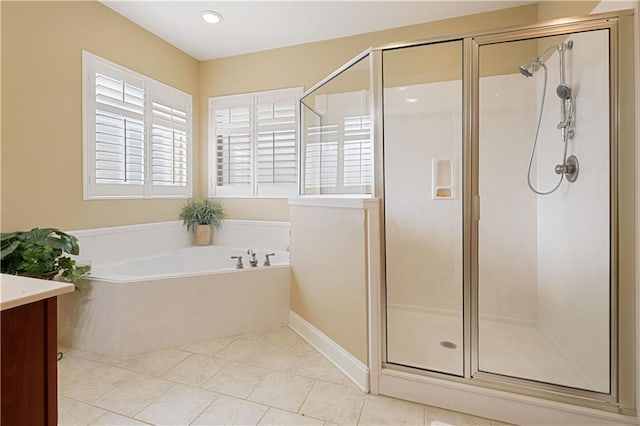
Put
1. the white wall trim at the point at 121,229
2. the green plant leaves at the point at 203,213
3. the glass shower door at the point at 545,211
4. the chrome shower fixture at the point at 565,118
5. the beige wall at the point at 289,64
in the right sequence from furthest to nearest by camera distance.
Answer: the green plant leaves at the point at 203,213
the beige wall at the point at 289,64
the white wall trim at the point at 121,229
the chrome shower fixture at the point at 565,118
the glass shower door at the point at 545,211

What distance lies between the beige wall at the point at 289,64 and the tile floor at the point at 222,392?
171 cm

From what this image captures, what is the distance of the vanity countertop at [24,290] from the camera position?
2.47 feet

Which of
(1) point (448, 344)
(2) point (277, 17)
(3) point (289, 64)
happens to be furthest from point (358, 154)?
(3) point (289, 64)

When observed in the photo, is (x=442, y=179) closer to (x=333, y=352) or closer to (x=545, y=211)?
(x=545, y=211)

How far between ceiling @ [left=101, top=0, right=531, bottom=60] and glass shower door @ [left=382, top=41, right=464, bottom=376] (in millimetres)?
690

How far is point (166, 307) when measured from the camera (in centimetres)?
225

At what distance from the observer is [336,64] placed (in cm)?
324

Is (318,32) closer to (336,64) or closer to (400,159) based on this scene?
(336,64)

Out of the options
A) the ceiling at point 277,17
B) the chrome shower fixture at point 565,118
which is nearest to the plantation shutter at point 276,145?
the ceiling at point 277,17

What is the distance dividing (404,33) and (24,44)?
10.1 feet

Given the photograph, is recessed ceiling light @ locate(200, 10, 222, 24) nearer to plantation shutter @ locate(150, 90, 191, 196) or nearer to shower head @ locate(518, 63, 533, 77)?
plantation shutter @ locate(150, 90, 191, 196)

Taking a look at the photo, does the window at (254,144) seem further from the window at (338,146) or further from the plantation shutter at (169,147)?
the window at (338,146)

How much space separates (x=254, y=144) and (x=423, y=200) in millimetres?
1983

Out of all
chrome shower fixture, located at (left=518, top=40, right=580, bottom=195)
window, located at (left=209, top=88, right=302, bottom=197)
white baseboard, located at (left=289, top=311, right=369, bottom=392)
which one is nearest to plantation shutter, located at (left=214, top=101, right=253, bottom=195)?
window, located at (left=209, top=88, right=302, bottom=197)
